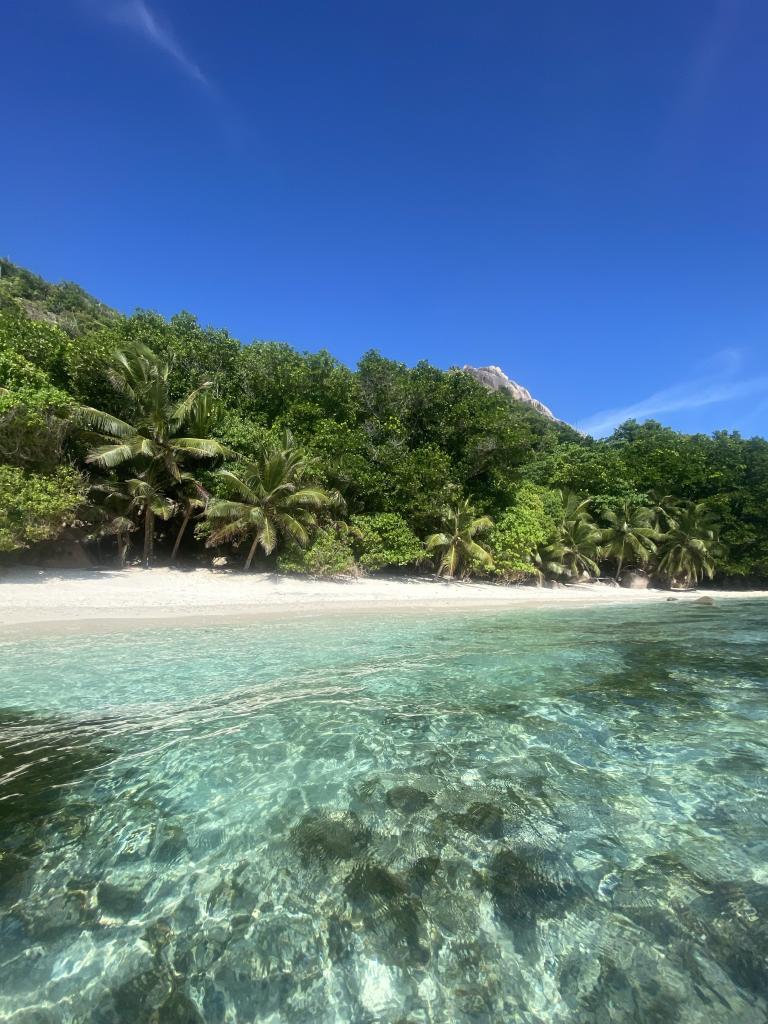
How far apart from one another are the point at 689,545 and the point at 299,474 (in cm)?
2775

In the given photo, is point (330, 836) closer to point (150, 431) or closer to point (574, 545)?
point (150, 431)

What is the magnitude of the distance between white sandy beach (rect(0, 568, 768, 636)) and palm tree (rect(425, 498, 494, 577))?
4.67ft

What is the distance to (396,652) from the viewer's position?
973 cm

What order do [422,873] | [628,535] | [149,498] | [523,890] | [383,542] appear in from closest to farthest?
[523,890]
[422,873]
[149,498]
[383,542]
[628,535]

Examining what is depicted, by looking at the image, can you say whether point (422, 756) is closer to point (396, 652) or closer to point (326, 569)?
point (396, 652)

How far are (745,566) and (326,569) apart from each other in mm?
32672

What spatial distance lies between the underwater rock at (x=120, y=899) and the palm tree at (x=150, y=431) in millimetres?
16815

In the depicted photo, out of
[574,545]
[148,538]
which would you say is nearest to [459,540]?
[574,545]

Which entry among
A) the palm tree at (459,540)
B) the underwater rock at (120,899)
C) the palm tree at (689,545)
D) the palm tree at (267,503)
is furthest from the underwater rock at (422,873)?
the palm tree at (689,545)

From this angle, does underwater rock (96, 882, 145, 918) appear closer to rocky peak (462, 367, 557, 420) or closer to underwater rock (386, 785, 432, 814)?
underwater rock (386, 785, 432, 814)

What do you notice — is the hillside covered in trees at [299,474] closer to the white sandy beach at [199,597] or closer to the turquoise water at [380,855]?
the white sandy beach at [199,597]

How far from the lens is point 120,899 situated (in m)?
2.86

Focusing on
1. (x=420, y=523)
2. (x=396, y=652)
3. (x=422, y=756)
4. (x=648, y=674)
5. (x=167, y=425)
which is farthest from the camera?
(x=420, y=523)

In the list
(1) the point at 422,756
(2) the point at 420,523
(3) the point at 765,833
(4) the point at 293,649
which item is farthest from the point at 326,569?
(3) the point at 765,833
